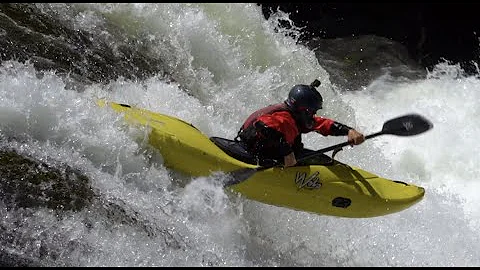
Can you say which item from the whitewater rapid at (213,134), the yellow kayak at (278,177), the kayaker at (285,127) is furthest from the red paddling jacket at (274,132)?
the whitewater rapid at (213,134)

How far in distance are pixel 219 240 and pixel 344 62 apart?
17.4 ft

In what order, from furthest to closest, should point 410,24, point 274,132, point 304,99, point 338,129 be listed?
point 410,24, point 338,129, point 304,99, point 274,132

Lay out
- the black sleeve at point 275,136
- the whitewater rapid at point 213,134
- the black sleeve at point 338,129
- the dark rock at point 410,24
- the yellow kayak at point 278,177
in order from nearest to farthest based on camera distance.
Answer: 1. the whitewater rapid at point 213,134
2. the black sleeve at point 275,136
3. the yellow kayak at point 278,177
4. the black sleeve at point 338,129
5. the dark rock at point 410,24

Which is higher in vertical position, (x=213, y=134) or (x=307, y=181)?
(x=213, y=134)

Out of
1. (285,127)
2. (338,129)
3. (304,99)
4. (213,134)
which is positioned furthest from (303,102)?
(213,134)

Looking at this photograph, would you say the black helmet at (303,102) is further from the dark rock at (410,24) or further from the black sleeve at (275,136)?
the dark rock at (410,24)

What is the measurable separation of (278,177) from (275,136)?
12.1 inches

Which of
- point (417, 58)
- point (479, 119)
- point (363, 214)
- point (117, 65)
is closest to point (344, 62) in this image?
point (417, 58)

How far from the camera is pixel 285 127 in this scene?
3.89 meters

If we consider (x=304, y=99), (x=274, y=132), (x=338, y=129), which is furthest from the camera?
(x=338, y=129)

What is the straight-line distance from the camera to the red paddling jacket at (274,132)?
3.84m

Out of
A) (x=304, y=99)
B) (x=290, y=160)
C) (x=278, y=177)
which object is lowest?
(x=278, y=177)

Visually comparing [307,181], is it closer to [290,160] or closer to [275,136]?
[290,160]

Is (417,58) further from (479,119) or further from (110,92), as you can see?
(110,92)
